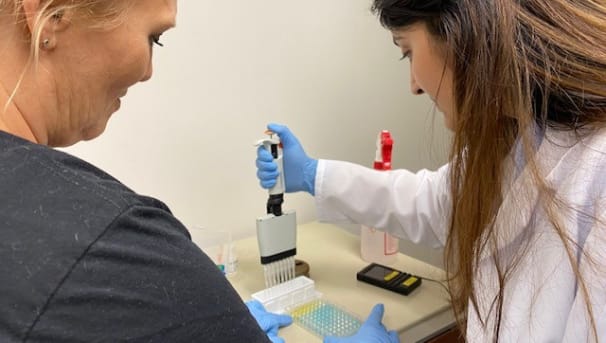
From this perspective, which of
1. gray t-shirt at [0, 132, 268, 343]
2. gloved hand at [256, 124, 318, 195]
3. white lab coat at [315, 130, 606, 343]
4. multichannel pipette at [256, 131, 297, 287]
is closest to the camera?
gray t-shirt at [0, 132, 268, 343]

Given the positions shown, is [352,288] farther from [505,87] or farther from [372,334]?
[505,87]

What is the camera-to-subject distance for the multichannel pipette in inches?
37.8

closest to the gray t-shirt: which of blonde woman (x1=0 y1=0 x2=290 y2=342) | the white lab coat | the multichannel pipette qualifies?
blonde woman (x1=0 y1=0 x2=290 y2=342)

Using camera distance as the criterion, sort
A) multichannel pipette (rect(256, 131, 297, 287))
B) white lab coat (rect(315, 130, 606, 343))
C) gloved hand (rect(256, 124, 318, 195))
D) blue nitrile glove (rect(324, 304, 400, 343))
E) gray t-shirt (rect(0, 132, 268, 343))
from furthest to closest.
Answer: gloved hand (rect(256, 124, 318, 195))
multichannel pipette (rect(256, 131, 297, 287))
blue nitrile glove (rect(324, 304, 400, 343))
white lab coat (rect(315, 130, 606, 343))
gray t-shirt (rect(0, 132, 268, 343))

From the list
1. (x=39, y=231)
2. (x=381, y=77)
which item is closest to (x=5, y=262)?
(x=39, y=231)

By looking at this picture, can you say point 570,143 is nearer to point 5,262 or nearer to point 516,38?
point 516,38

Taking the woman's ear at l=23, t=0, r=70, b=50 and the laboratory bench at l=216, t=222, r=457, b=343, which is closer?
the woman's ear at l=23, t=0, r=70, b=50

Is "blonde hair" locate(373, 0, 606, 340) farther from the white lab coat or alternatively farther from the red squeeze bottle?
the red squeeze bottle

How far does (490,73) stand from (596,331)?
0.34 metres

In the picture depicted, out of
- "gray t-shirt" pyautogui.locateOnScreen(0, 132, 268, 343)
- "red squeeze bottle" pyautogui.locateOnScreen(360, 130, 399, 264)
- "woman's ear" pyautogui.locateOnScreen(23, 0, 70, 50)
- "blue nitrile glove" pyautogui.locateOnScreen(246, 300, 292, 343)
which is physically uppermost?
"woman's ear" pyautogui.locateOnScreen(23, 0, 70, 50)

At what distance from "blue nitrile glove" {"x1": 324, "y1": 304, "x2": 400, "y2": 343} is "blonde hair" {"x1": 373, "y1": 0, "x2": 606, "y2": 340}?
0.49 ft

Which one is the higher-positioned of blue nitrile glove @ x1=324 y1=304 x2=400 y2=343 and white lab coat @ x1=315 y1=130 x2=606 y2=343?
white lab coat @ x1=315 y1=130 x2=606 y2=343

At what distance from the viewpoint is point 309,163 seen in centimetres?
110

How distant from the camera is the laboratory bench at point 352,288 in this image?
89 cm
